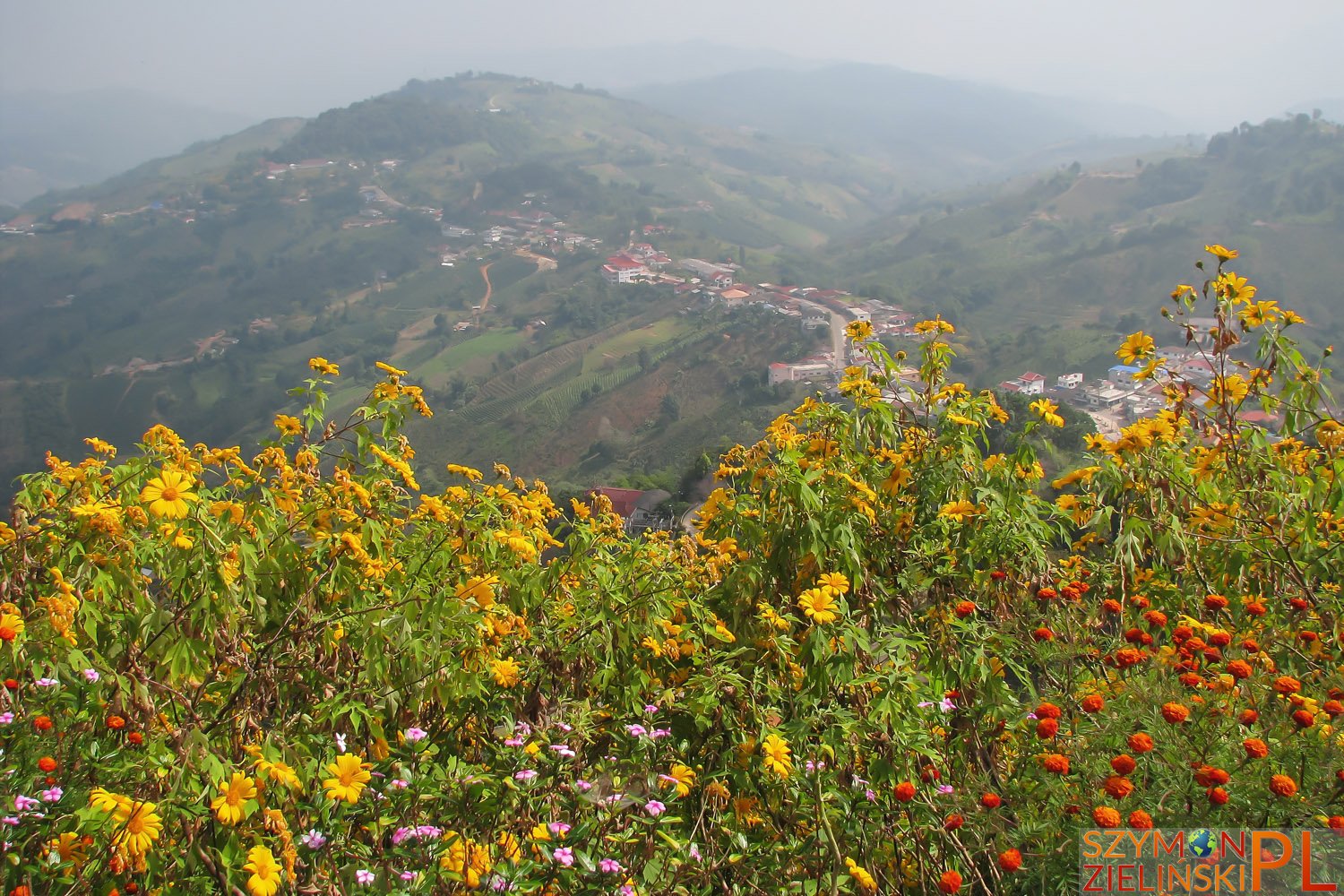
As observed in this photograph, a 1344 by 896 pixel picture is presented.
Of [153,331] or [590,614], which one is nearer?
[590,614]

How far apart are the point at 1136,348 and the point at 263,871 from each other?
3116mm

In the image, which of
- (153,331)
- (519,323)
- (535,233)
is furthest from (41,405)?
(535,233)

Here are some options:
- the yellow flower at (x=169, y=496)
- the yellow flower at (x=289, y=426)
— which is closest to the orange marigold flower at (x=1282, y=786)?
the yellow flower at (x=169, y=496)

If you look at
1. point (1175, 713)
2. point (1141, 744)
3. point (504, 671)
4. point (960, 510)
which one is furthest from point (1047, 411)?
point (504, 671)

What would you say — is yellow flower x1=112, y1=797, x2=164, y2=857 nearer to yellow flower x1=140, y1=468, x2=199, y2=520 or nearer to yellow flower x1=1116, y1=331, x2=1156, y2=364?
yellow flower x1=140, y1=468, x2=199, y2=520

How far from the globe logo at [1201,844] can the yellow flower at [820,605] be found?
2.74 ft

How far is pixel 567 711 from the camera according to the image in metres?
2.33

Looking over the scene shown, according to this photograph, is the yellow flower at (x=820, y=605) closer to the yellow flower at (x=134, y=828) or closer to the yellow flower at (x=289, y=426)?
the yellow flower at (x=134, y=828)

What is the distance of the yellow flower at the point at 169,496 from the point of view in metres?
2.09

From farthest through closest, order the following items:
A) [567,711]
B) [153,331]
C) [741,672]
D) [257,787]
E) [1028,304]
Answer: [153,331]
[1028,304]
[741,672]
[567,711]
[257,787]

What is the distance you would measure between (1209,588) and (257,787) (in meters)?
2.77

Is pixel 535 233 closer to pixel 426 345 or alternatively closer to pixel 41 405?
pixel 426 345

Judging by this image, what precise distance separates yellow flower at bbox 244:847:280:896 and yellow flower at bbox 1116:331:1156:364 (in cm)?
298

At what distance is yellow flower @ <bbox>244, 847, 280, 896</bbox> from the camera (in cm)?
157
